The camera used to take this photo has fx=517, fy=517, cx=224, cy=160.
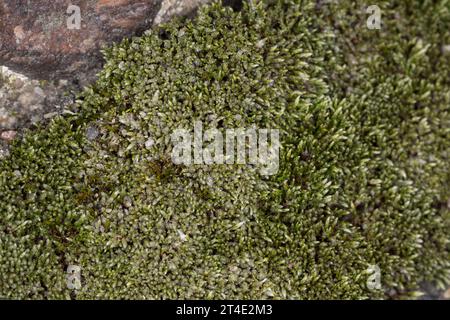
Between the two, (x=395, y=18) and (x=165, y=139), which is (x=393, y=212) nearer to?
(x=395, y=18)

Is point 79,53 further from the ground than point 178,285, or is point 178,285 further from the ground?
point 79,53

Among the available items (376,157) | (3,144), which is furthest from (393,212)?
(3,144)

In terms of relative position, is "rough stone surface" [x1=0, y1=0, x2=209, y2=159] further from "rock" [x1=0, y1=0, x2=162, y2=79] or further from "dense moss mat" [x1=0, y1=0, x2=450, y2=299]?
"dense moss mat" [x1=0, y1=0, x2=450, y2=299]

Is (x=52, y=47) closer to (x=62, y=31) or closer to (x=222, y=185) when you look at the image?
(x=62, y=31)

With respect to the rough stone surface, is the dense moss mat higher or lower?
lower

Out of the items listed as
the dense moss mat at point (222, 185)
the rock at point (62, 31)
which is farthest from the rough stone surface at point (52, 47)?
the dense moss mat at point (222, 185)

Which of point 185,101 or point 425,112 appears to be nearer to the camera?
point 185,101

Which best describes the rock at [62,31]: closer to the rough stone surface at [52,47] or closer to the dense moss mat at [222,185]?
the rough stone surface at [52,47]

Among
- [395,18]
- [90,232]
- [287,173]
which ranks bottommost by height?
[90,232]

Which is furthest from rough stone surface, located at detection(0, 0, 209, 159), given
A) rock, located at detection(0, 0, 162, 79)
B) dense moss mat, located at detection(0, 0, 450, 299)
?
dense moss mat, located at detection(0, 0, 450, 299)
